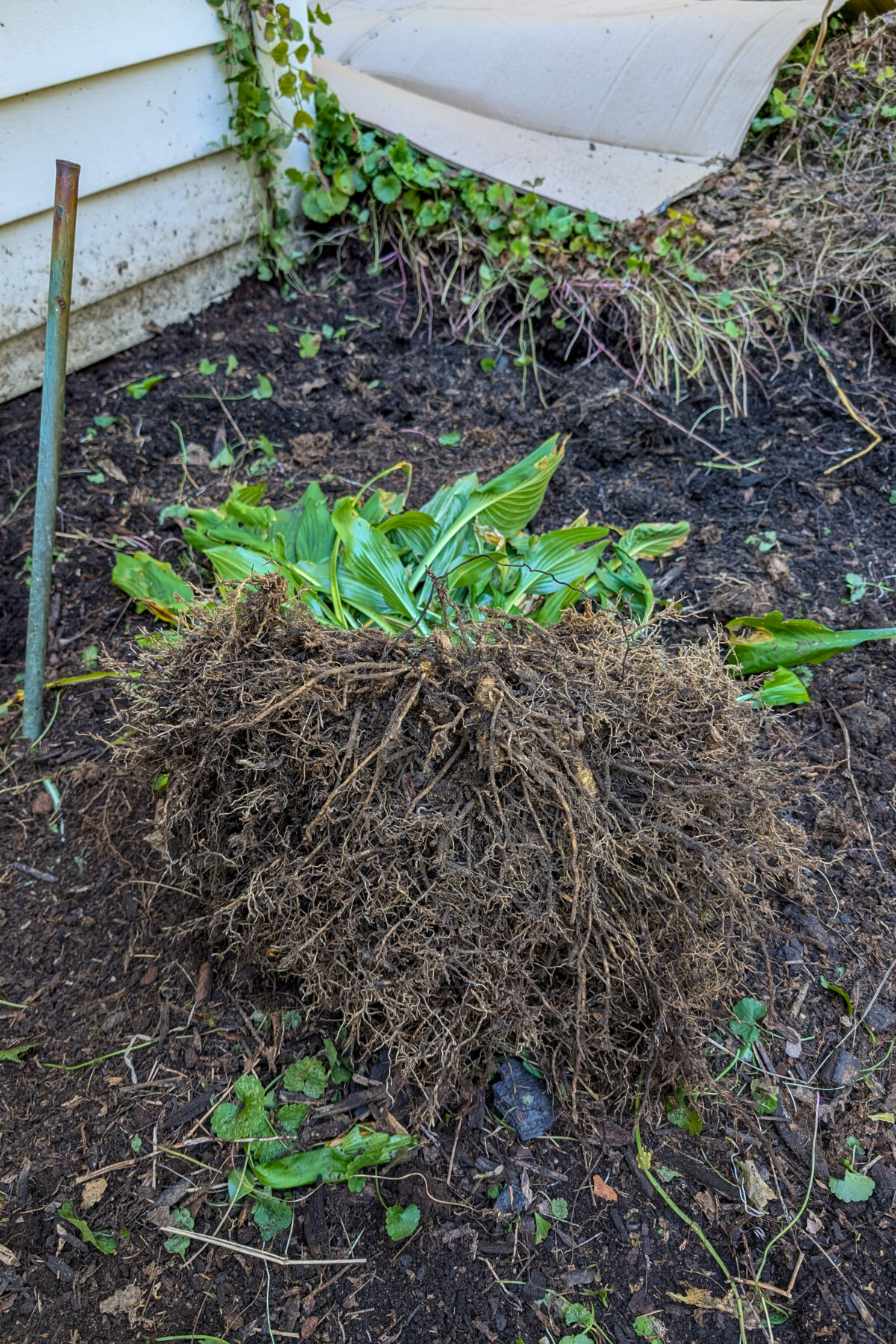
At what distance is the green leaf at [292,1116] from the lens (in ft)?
4.41

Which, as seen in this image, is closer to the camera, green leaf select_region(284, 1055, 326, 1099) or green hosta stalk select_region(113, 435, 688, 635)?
green leaf select_region(284, 1055, 326, 1099)

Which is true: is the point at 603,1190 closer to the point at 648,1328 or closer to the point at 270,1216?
the point at 648,1328

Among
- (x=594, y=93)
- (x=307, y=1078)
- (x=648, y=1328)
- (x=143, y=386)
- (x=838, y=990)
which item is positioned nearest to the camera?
(x=648, y=1328)

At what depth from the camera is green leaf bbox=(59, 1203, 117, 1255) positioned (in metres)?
1.24

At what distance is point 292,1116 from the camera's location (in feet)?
4.43

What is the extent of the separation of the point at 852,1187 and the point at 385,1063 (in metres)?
0.75

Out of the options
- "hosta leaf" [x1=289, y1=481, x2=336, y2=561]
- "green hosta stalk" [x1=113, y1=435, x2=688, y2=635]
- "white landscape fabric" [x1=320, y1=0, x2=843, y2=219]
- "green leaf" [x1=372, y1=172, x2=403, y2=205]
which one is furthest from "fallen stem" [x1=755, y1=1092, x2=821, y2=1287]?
"green leaf" [x1=372, y1=172, x2=403, y2=205]

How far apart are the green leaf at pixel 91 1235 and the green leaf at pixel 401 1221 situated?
0.40m

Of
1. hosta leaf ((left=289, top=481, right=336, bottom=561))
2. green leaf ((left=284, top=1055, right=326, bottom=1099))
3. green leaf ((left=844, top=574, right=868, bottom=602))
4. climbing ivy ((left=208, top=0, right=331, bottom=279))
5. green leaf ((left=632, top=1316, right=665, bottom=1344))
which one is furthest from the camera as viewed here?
climbing ivy ((left=208, top=0, right=331, bottom=279))

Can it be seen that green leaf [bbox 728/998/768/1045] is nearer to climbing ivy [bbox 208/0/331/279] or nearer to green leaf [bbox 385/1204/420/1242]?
green leaf [bbox 385/1204/420/1242]

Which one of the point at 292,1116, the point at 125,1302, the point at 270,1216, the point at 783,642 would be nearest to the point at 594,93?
the point at 783,642

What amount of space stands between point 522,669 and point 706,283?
2029 mm

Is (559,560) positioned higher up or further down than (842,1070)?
higher up

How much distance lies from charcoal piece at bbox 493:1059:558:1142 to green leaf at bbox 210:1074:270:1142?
375mm
